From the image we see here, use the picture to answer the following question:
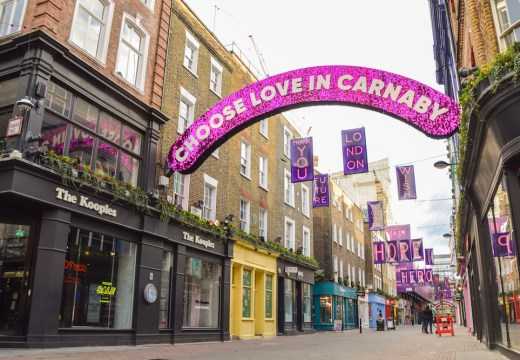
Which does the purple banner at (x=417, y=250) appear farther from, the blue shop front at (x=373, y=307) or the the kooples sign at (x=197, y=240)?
the the kooples sign at (x=197, y=240)

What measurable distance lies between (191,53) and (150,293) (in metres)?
10.6

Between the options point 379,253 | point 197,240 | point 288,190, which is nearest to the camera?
point 197,240

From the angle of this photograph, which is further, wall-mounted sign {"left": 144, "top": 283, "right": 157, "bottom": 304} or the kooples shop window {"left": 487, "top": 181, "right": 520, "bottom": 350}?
wall-mounted sign {"left": 144, "top": 283, "right": 157, "bottom": 304}

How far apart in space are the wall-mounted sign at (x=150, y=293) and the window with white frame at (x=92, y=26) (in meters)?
7.20

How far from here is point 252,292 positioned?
71.4 feet

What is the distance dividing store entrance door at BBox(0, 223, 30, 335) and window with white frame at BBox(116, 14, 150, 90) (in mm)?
6110

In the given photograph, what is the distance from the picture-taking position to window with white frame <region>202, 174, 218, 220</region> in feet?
62.7

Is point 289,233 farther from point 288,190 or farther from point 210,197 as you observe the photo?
point 210,197

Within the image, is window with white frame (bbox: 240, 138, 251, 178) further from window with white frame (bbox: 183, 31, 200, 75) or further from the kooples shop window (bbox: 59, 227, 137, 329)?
the kooples shop window (bbox: 59, 227, 137, 329)

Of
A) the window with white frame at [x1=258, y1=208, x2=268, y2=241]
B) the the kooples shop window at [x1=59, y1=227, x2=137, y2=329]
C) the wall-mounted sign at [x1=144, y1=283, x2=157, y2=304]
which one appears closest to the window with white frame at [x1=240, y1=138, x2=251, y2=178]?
the window with white frame at [x1=258, y1=208, x2=268, y2=241]

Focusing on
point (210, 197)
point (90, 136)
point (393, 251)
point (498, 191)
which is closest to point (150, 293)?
point (90, 136)

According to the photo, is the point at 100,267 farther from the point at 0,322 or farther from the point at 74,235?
the point at 0,322

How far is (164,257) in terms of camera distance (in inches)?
622

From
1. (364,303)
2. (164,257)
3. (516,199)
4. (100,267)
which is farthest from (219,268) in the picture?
(364,303)
